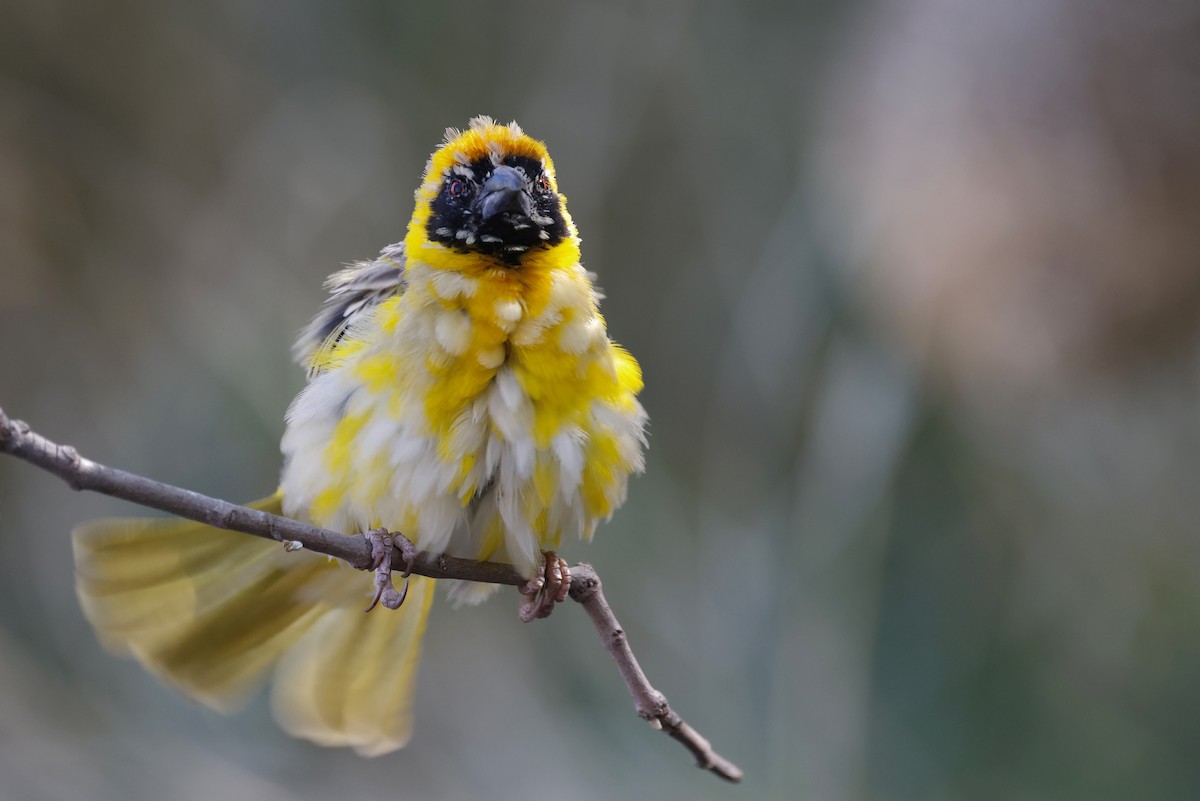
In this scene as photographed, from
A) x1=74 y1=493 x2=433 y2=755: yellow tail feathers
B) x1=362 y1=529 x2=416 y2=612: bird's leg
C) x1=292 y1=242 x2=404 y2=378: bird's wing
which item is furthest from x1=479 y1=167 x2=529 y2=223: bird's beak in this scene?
x1=74 y1=493 x2=433 y2=755: yellow tail feathers

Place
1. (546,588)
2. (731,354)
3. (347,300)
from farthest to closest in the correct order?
(731,354) → (347,300) → (546,588)

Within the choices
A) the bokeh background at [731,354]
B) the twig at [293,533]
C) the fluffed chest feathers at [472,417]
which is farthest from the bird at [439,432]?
the bokeh background at [731,354]

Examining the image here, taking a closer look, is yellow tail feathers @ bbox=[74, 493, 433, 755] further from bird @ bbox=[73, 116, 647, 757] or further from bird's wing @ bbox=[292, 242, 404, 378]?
bird's wing @ bbox=[292, 242, 404, 378]

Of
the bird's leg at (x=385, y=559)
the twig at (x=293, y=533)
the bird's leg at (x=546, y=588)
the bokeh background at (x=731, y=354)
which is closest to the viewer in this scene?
the twig at (x=293, y=533)

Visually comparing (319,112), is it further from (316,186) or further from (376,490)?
(376,490)

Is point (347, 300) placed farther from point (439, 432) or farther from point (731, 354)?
point (731, 354)

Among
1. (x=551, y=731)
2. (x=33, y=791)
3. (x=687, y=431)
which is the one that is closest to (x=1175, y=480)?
(x=687, y=431)

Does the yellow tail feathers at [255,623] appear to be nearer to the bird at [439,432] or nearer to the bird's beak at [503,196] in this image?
the bird at [439,432]

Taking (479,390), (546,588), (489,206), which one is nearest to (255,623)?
(546,588)
